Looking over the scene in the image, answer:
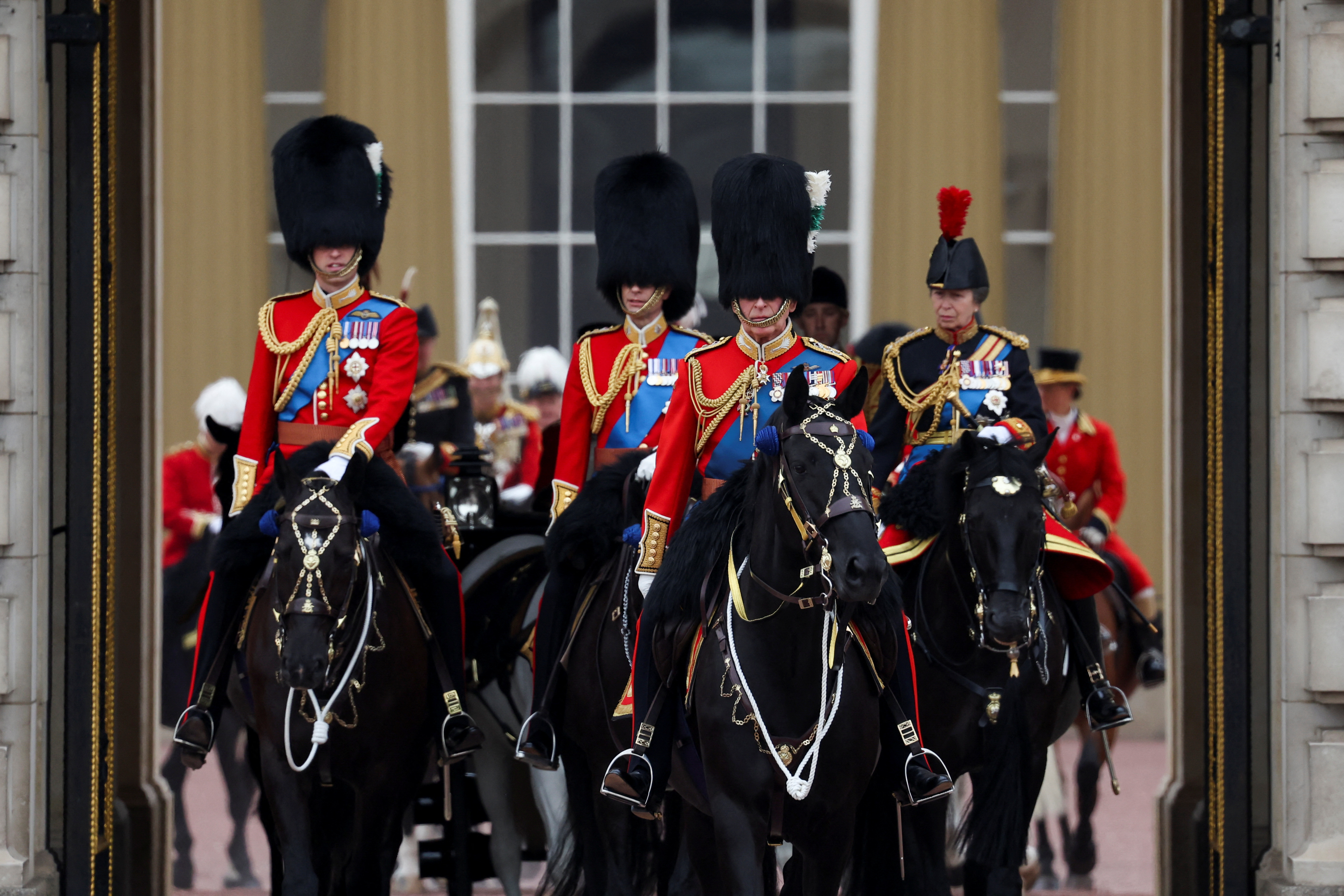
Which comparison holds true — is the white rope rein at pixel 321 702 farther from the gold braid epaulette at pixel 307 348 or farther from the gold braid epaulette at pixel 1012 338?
the gold braid epaulette at pixel 1012 338

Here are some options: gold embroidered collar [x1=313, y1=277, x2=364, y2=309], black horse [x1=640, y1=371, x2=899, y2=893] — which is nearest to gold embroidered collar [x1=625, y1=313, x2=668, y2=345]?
gold embroidered collar [x1=313, y1=277, x2=364, y2=309]

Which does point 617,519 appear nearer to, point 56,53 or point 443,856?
point 443,856

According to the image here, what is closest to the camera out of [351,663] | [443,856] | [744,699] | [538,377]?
[744,699]

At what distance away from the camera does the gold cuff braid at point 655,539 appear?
6.25 meters

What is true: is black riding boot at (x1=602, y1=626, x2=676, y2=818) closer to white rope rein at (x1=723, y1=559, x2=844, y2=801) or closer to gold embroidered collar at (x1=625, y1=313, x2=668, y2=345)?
white rope rein at (x1=723, y1=559, x2=844, y2=801)

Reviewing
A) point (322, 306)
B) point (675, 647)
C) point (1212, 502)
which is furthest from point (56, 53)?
point (1212, 502)

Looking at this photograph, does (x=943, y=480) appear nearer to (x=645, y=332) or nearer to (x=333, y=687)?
(x=645, y=332)

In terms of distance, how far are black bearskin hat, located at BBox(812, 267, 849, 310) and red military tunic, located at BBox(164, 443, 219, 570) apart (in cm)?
361

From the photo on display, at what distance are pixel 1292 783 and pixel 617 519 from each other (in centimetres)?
229

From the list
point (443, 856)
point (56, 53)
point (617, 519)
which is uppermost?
point (56, 53)

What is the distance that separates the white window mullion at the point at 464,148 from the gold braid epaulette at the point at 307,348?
6.69m

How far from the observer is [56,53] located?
6969 mm

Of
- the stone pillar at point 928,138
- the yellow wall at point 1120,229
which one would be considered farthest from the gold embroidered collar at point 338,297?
the yellow wall at point 1120,229

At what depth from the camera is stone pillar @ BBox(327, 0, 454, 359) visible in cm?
1389
